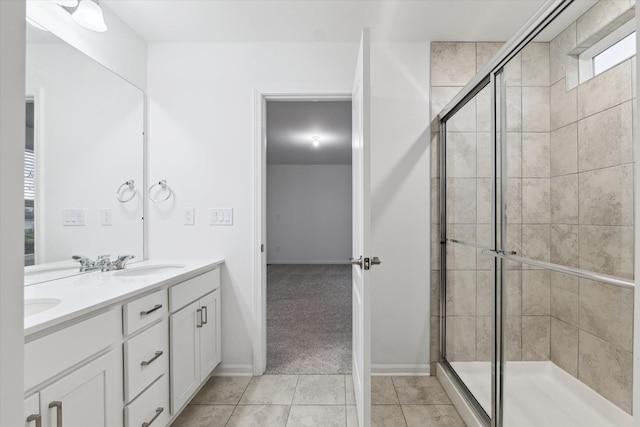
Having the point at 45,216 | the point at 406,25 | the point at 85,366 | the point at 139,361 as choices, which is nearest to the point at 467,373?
the point at 139,361

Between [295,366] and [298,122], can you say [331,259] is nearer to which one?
[298,122]

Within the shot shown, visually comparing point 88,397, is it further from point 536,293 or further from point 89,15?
point 536,293

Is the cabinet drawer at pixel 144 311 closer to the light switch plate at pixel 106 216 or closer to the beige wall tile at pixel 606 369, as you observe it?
the light switch plate at pixel 106 216

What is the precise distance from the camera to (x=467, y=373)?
74.4 inches

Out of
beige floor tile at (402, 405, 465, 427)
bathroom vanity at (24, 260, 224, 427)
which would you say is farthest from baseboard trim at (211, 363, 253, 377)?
beige floor tile at (402, 405, 465, 427)

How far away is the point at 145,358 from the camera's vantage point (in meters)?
1.38

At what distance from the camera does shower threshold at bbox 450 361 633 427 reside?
1555 mm

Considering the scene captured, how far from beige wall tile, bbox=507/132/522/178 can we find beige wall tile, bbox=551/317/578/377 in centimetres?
97

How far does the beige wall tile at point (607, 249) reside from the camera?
1.36m

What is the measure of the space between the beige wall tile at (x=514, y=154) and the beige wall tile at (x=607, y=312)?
722mm

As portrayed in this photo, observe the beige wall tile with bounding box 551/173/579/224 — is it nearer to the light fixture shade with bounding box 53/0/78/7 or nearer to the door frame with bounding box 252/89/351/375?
the door frame with bounding box 252/89/351/375

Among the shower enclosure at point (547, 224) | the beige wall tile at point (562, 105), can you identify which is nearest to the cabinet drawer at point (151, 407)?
the shower enclosure at point (547, 224)

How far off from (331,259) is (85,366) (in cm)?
664

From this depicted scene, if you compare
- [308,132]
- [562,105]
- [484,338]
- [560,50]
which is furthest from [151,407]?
[308,132]
